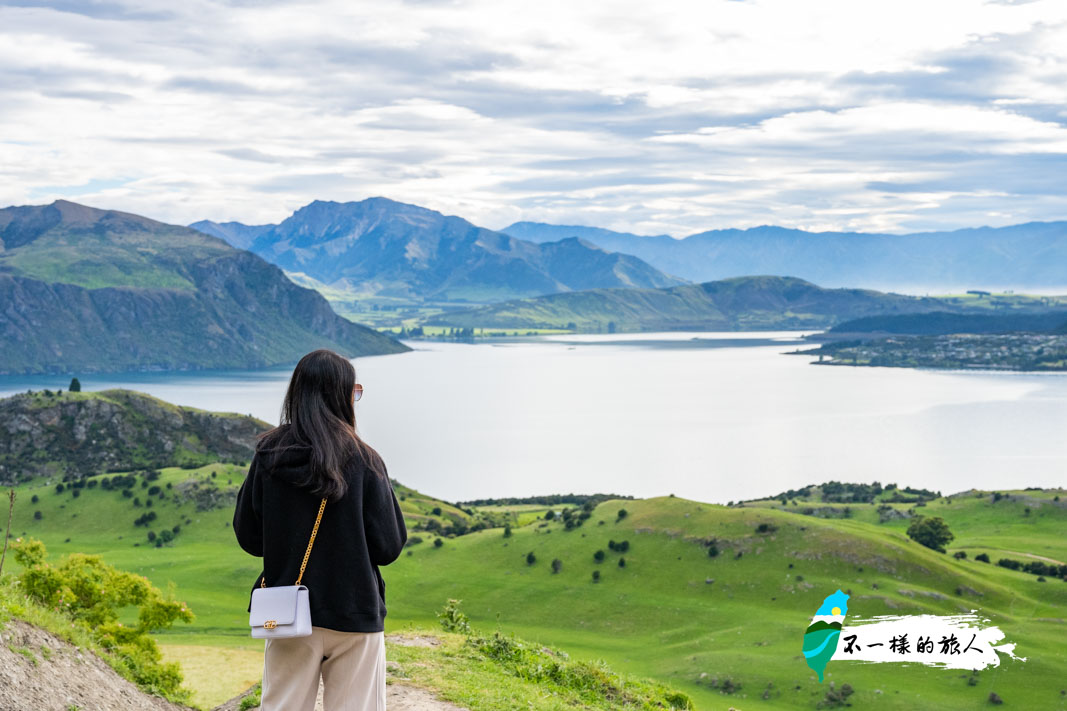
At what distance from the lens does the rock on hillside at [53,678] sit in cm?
1121

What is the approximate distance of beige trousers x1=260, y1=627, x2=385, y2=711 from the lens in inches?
282

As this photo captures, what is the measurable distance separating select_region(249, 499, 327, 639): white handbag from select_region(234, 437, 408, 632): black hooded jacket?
118mm

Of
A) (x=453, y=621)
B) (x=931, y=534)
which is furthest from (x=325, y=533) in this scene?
(x=931, y=534)

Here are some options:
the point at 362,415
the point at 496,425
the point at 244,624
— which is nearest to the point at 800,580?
the point at 244,624

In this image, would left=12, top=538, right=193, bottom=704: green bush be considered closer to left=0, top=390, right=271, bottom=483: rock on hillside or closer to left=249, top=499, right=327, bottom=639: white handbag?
left=249, top=499, right=327, bottom=639: white handbag

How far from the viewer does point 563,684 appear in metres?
16.4

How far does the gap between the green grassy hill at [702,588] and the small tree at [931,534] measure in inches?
96.9

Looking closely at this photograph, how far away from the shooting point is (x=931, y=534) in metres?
80.4

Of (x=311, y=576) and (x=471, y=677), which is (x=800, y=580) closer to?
(x=471, y=677)

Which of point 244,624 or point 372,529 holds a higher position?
point 372,529

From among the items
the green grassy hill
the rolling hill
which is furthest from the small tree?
the rolling hill

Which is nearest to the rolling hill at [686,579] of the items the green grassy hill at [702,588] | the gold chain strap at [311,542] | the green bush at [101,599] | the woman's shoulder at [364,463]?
the green grassy hill at [702,588]

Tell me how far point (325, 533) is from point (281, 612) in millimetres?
653

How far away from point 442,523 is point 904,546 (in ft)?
153
